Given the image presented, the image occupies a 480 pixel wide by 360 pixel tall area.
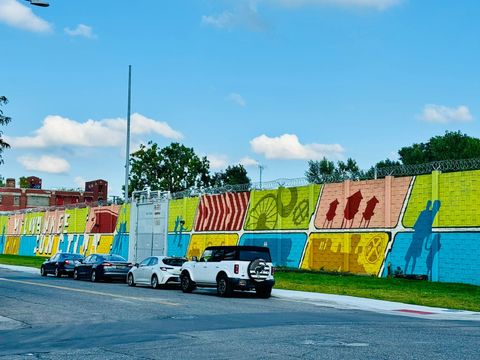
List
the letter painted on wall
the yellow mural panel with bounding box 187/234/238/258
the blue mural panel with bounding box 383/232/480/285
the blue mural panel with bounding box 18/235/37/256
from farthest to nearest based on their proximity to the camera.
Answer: the blue mural panel with bounding box 18/235/37/256, the yellow mural panel with bounding box 187/234/238/258, the letter painted on wall, the blue mural panel with bounding box 383/232/480/285

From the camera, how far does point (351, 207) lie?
118ft

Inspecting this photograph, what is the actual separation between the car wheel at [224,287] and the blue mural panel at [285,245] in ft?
45.6

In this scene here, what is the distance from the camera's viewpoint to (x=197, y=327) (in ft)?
48.7

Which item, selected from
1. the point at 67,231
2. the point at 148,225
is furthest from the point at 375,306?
the point at 67,231

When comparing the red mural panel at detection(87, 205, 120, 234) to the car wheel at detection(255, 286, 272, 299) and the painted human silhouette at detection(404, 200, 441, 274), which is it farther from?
the car wheel at detection(255, 286, 272, 299)

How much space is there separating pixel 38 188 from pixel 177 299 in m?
124

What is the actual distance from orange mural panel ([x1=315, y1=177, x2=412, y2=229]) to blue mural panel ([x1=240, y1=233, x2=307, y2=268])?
1.80 metres

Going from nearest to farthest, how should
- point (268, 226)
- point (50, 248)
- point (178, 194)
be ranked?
point (268, 226)
point (178, 194)
point (50, 248)

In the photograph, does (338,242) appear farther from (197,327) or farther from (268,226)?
(197,327)

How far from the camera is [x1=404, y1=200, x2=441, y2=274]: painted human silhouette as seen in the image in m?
31.2

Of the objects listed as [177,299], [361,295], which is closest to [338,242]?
[361,295]

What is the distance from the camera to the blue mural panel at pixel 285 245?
3884 cm

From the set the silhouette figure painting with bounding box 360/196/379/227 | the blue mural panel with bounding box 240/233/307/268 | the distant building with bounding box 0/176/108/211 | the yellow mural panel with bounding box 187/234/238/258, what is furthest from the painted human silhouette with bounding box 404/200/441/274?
the distant building with bounding box 0/176/108/211

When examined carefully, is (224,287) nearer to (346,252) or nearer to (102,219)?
(346,252)
